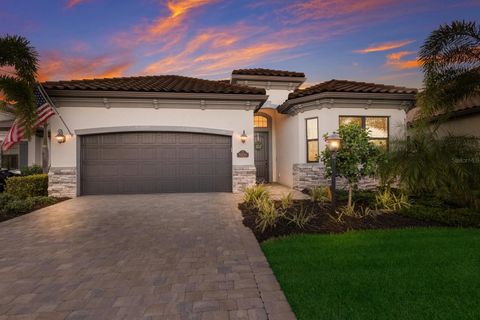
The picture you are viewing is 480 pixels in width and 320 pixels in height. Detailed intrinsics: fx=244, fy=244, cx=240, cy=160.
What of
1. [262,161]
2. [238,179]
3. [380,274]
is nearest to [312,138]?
[262,161]

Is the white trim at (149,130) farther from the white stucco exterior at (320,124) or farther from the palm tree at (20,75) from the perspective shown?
the white stucco exterior at (320,124)

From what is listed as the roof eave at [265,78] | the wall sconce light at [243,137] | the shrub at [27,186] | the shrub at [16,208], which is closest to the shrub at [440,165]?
the wall sconce light at [243,137]

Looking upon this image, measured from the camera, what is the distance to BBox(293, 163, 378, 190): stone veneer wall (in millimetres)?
11203

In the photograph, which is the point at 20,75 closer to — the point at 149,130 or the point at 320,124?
the point at 149,130

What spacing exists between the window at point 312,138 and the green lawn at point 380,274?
6697mm

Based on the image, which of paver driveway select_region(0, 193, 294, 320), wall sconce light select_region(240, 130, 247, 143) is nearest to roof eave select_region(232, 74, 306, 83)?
wall sconce light select_region(240, 130, 247, 143)

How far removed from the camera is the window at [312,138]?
11.6 meters

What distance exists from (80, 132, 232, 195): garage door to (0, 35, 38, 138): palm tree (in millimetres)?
2191

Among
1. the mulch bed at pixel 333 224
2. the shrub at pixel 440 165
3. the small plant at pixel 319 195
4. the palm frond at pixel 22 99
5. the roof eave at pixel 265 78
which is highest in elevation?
the roof eave at pixel 265 78

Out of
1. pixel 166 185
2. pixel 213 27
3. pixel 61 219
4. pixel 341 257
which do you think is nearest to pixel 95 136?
pixel 166 185

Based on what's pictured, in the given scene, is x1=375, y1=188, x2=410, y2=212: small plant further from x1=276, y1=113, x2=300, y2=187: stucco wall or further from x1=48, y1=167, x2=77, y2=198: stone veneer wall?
x1=48, y1=167, x2=77, y2=198: stone veneer wall

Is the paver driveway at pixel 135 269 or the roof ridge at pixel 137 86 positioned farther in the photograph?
the roof ridge at pixel 137 86

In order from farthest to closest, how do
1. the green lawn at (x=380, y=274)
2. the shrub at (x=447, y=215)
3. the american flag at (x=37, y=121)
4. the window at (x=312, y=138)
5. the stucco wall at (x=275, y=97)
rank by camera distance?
the stucco wall at (x=275, y=97) → the window at (x=312, y=138) → the american flag at (x=37, y=121) → the shrub at (x=447, y=215) → the green lawn at (x=380, y=274)

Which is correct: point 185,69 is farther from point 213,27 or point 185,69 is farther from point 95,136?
point 95,136
